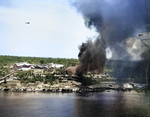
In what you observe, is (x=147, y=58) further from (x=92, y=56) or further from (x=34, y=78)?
(x=34, y=78)

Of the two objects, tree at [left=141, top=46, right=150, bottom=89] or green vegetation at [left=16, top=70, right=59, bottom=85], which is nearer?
tree at [left=141, top=46, right=150, bottom=89]

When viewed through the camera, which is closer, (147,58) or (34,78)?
(147,58)

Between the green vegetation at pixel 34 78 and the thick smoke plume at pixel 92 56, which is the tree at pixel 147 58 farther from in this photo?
the green vegetation at pixel 34 78

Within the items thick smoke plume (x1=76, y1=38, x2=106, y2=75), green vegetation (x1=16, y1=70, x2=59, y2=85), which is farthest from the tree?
green vegetation (x1=16, y1=70, x2=59, y2=85)

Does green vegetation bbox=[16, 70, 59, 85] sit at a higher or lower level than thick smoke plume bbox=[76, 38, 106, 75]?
lower

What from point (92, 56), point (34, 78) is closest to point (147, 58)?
point (92, 56)

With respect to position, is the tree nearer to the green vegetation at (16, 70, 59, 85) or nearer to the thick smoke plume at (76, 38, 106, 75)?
the thick smoke plume at (76, 38, 106, 75)

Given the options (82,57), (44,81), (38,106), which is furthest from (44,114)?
(44,81)

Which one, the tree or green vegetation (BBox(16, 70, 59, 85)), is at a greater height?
the tree

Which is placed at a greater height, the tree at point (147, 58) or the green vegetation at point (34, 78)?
the tree at point (147, 58)

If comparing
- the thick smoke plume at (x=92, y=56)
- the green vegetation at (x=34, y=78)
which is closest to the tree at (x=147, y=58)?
the thick smoke plume at (x=92, y=56)

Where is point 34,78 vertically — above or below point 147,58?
below
